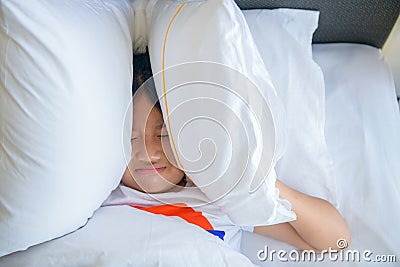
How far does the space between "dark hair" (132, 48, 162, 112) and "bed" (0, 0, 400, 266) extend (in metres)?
0.20

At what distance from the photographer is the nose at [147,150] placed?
31.1 inches

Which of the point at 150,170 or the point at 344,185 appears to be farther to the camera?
the point at 344,185

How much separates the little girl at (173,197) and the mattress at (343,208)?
37 millimetres

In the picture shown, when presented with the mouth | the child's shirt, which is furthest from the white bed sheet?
the mouth

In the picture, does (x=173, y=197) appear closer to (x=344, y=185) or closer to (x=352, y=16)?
(x=344, y=185)

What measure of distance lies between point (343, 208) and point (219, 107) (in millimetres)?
377

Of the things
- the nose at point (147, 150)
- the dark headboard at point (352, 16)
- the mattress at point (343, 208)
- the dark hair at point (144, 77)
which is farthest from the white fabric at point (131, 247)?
the dark headboard at point (352, 16)

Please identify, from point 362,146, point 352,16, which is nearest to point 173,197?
point 362,146

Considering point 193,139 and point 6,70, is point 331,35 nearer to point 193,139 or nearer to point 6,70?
point 193,139

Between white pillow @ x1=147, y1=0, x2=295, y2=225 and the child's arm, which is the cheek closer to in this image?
white pillow @ x1=147, y1=0, x2=295, y2=225

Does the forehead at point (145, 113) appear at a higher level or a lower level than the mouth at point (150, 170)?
higher

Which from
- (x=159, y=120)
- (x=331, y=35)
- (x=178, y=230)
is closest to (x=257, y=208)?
(x=178, y=230)

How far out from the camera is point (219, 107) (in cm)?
67

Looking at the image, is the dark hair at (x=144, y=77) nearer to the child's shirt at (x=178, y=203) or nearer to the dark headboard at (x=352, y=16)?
the child's shirt at (x=178, y=203)
